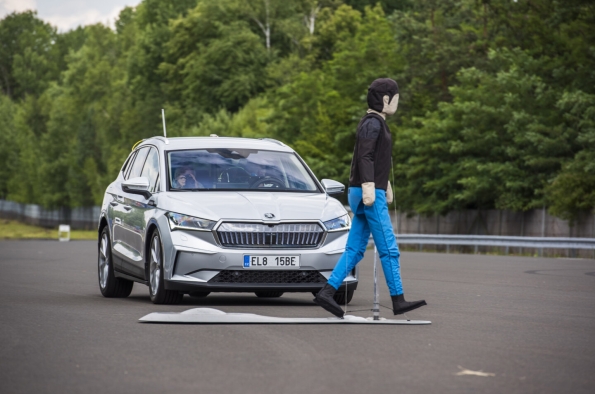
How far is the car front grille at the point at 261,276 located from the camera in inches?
508

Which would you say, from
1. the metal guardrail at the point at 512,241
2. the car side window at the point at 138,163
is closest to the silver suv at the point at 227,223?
the car side window at the point at 138,163

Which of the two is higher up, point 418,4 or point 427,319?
point 418,4

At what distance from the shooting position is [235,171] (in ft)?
46.6

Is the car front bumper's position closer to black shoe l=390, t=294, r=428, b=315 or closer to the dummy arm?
black shoe l=390, t=294, r=428, b=315

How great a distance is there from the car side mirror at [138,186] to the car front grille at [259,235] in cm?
135

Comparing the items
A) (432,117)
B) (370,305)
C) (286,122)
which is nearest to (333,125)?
(286,122)

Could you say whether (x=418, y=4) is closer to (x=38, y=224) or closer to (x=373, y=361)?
(x=373, y=361)

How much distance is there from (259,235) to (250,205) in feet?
1.24

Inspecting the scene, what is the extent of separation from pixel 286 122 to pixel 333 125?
17.9 feet

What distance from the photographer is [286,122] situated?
65.1 metres

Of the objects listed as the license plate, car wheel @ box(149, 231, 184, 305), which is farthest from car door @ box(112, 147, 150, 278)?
the license plate

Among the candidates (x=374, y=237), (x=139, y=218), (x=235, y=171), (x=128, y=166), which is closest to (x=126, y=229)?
(x=139, y=218)

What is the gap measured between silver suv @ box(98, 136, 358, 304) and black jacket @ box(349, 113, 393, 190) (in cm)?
175

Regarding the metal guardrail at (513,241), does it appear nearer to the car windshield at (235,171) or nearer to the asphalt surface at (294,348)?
the asphalt surface at (294,348)
